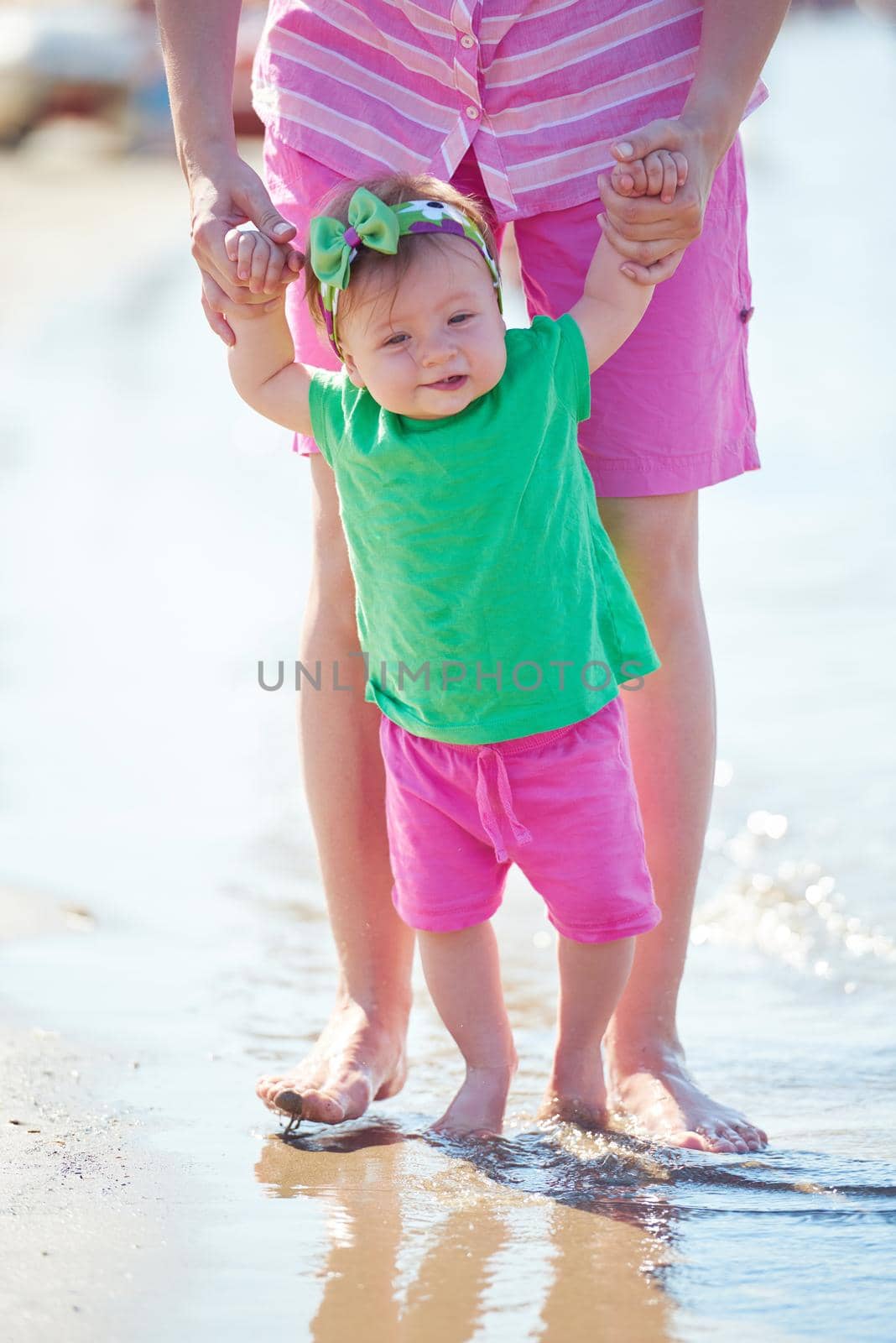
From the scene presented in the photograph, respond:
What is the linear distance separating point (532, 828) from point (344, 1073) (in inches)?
17.4

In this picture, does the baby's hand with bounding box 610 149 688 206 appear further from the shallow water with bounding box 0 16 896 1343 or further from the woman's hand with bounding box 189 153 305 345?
the shallow water with bounding box 0 16 896 1343

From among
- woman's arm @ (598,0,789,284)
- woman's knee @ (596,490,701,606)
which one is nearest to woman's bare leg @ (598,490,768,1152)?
woman's knee @ (596,490,701,606)

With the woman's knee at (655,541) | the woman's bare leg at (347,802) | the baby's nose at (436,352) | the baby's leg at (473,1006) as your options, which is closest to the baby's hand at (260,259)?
the baby's nose at (436,352)

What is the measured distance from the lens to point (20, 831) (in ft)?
10.5

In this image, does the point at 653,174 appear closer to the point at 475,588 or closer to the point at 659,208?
the point at 659,208

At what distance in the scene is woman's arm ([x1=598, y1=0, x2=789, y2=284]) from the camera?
203cm

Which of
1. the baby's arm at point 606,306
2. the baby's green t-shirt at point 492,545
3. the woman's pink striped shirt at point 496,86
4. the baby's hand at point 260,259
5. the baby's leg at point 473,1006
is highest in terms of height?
the woman's pink striped shirt at point 496,86

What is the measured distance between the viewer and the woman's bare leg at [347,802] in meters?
2.36

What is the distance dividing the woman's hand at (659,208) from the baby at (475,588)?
0.03 m

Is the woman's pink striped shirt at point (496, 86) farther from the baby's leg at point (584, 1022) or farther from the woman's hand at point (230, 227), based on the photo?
the baby's leg at point (584, 1022)

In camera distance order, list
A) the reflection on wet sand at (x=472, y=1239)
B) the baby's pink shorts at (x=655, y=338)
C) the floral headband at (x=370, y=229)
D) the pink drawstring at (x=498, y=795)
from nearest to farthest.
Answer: the reflection on wet sand at (x=472, y=1239) → the floral headband at (x=370, y=229) → the pink drawstring at (x=498, y=795) → the baby's pink shorts at (x=655, y=338)

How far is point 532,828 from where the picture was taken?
2.09 metres

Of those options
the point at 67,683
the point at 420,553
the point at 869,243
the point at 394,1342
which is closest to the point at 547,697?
the point at 420,553

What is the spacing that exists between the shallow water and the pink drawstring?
39 cm
